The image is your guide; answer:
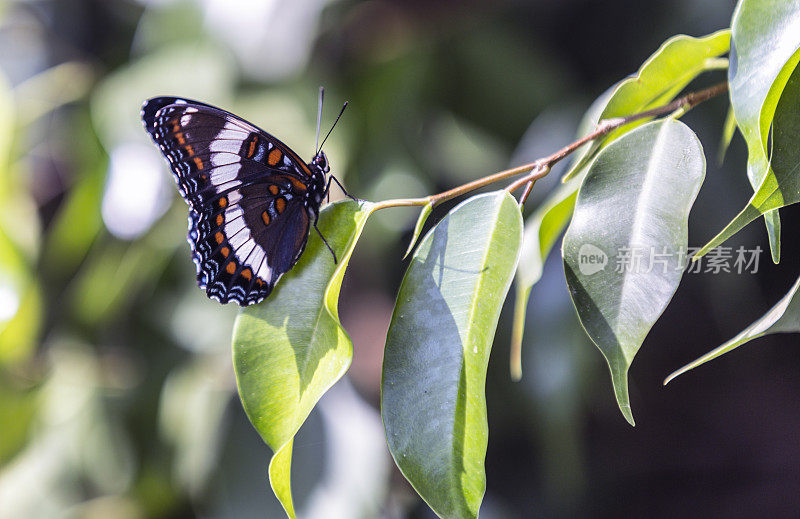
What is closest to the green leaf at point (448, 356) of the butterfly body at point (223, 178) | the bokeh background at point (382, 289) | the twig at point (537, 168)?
the twig at point (537, 168)

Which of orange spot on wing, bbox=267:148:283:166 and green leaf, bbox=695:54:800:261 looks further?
orange spot on wing, bbox=267:148:283:166

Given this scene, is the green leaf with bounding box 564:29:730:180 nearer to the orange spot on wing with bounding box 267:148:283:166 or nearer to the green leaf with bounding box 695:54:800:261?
the green leaf with bounding box 695:54:800:261

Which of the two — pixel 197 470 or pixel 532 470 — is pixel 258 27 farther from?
pixel 532 470

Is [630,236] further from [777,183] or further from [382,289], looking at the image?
[382,289]

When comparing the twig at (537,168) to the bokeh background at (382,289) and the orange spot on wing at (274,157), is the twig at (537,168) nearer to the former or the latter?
the orange spot on wing at (274,157)

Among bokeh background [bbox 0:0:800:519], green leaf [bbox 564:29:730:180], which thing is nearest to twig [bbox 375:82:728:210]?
green leaf [bbox 564:29:730:180]

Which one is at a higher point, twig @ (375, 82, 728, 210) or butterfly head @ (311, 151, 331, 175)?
butterfly head @ (311, 151, 331, 175)

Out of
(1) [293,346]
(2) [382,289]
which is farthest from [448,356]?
(2) [382,289]
